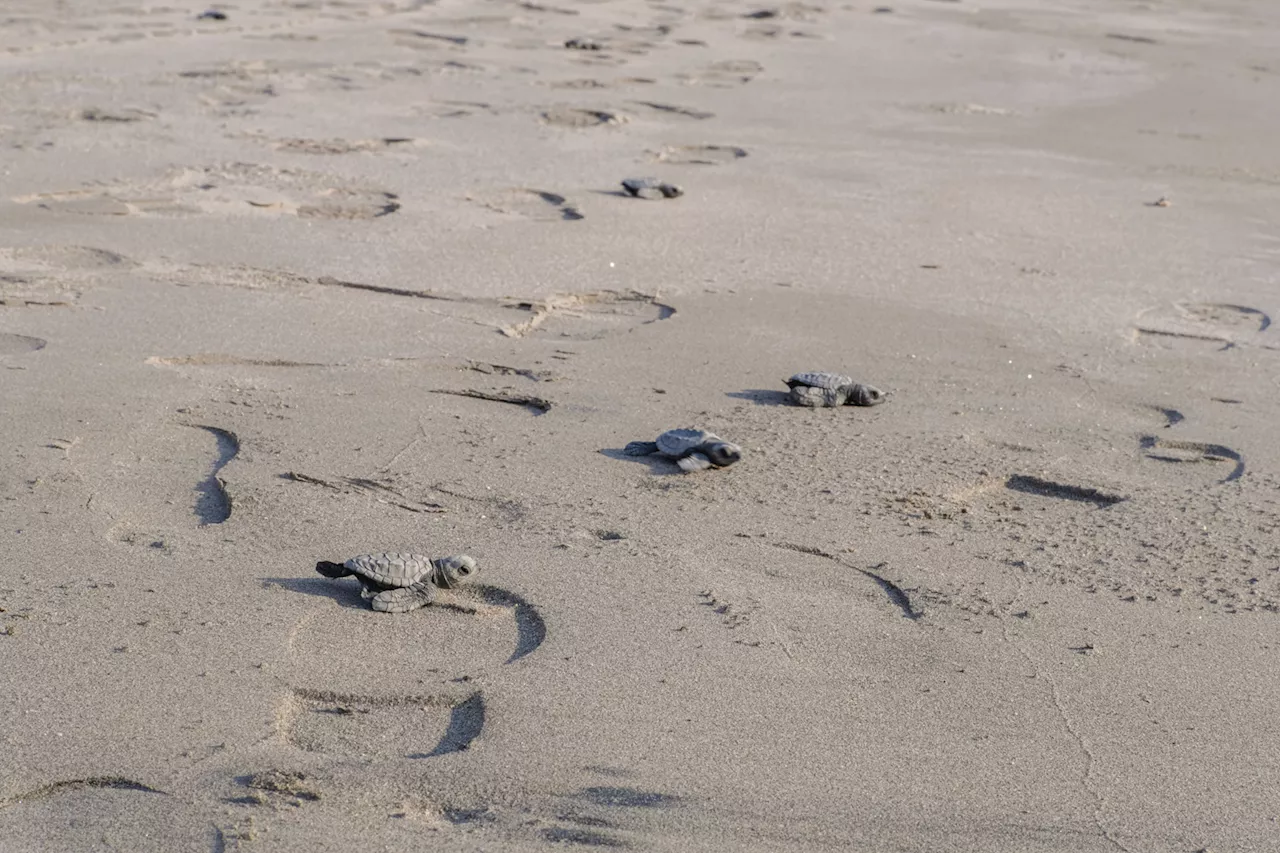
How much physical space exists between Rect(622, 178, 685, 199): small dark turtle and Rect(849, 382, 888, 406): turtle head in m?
2.43

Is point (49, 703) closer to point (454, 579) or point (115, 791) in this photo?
point (115, 791)

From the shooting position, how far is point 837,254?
239 inches

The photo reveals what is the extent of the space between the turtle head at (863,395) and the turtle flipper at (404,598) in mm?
1761

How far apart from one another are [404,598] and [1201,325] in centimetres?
363

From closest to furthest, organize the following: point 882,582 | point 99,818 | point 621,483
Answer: point 99,818 → point 882,582 → point 621,483

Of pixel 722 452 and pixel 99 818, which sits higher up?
pixel 722 452

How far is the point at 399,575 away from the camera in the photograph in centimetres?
312

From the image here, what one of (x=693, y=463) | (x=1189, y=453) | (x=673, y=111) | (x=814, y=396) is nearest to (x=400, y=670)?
(x=693, y=463)

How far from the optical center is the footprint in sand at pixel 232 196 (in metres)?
6.10

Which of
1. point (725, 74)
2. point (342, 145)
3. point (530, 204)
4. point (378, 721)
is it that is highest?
point (725, 74)

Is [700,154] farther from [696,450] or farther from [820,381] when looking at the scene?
[696,450]

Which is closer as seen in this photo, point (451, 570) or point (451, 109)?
point (451, 570)

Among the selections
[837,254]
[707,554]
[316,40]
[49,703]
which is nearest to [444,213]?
[837,254]

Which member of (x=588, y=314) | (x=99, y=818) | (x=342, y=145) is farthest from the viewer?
(x=342, y=145)
